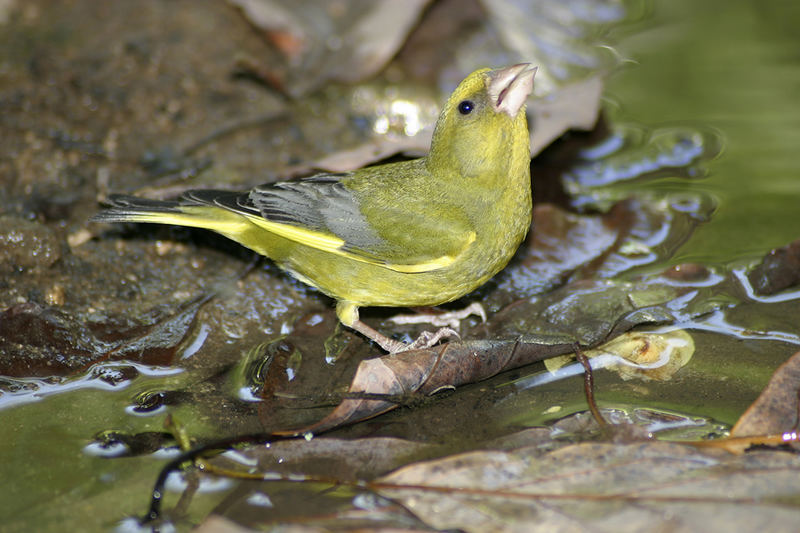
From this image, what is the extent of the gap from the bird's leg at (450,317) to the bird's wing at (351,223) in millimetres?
434

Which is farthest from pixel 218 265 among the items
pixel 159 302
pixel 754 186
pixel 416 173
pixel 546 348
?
pixel 754 186

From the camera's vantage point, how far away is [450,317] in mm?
4023

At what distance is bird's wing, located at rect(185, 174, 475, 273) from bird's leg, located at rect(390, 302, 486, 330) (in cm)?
43

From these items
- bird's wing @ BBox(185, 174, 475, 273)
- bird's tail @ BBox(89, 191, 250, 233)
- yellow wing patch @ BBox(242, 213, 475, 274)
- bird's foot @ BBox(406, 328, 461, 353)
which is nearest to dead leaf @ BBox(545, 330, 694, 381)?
bird's foot @ BBox(406, 328, 461, 353)

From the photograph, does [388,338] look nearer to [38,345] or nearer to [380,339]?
[380,339]

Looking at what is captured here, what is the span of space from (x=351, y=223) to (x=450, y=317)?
0.68 m

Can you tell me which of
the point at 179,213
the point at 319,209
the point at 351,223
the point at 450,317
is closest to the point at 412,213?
the point at 351,223

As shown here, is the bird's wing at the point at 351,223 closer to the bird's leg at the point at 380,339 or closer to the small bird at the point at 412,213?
the small bird at the point at 412,213

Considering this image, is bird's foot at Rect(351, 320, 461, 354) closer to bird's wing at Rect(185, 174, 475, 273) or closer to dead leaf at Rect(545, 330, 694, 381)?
bird's wing at Rect(185, 174, 475, 273)

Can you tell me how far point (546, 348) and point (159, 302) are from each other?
190 centimetres

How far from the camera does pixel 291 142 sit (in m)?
5.38

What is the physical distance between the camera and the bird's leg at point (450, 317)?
400cm

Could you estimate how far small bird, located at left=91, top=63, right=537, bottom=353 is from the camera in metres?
3.67

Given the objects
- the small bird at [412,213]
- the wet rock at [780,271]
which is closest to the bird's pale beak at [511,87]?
the small bird at [412,213]
